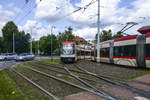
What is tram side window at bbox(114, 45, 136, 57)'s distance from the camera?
41.8ft

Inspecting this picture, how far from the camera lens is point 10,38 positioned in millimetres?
50750

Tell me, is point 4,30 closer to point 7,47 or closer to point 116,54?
point 7,47

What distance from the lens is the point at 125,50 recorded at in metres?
13.8

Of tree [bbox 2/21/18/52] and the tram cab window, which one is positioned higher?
tree [bbox 2/21/18/52]

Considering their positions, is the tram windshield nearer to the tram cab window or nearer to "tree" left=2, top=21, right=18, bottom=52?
the tram cab window

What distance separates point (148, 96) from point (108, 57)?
12.0 meters

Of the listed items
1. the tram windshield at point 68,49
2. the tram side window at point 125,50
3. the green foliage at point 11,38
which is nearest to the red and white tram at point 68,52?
the tram windshield at point 68,49

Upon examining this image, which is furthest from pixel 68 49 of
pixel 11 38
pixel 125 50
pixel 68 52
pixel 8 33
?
pixel 11 38

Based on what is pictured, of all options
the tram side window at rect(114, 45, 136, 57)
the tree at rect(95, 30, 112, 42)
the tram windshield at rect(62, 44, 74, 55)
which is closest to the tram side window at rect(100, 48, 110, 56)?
the tram side window at rect(114, 45, 136, 57)

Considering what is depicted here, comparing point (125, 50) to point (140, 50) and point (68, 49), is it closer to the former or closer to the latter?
point (140, 50)

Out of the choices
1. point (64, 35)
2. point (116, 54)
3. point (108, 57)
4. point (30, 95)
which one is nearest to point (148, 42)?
point (116, 54)

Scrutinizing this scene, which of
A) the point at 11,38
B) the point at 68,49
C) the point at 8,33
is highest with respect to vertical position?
the point at 8,33

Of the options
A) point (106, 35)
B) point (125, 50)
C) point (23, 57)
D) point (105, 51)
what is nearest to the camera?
point (125, 50)

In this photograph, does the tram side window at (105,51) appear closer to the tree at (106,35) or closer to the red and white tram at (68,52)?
the red and white tram at (68,52)
